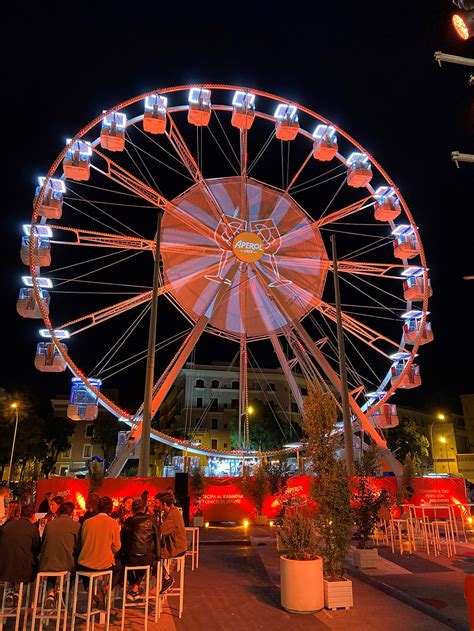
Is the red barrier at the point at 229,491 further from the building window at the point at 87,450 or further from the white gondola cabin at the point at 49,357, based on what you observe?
the building window at the point at 87,450

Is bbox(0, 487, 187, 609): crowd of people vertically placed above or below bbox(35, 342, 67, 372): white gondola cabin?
below

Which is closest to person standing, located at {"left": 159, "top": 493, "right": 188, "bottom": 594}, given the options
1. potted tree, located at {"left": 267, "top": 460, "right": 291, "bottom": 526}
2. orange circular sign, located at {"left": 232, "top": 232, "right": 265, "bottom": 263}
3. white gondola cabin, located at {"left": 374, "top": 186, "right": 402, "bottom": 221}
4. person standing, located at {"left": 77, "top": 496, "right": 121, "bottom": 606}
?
person standing, located at {"left": 77, "top": 496, "right": 121, "bottom": 606}

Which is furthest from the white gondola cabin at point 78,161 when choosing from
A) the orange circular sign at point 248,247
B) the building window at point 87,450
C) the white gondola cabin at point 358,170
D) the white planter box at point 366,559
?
the building window at point 87,450

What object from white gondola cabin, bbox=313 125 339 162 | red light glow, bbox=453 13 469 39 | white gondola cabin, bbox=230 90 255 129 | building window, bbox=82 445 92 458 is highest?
white gondola cabin, bbox=230 90 255 129

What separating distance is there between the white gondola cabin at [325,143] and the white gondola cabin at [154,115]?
6.32 m

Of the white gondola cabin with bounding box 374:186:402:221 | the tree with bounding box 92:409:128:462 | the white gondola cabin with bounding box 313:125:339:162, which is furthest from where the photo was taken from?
the tree with bounding box 92:409:128:462

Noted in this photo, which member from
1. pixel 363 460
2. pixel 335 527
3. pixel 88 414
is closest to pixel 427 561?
pixel 363 460

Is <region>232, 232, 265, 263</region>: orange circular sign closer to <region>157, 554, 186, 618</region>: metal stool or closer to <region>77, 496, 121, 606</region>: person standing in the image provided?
Result: <region>157, 554, 186, 618</region>: metal stool

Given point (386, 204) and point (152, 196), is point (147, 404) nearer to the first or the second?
point (152, 196)

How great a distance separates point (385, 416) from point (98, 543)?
1922cm

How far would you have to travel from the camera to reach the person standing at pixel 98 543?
657 cm

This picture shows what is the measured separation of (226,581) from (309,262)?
52.1 ft

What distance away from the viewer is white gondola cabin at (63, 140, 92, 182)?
60.2 feet

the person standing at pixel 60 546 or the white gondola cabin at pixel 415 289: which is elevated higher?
the white gondola cabin at pixel 415 289
